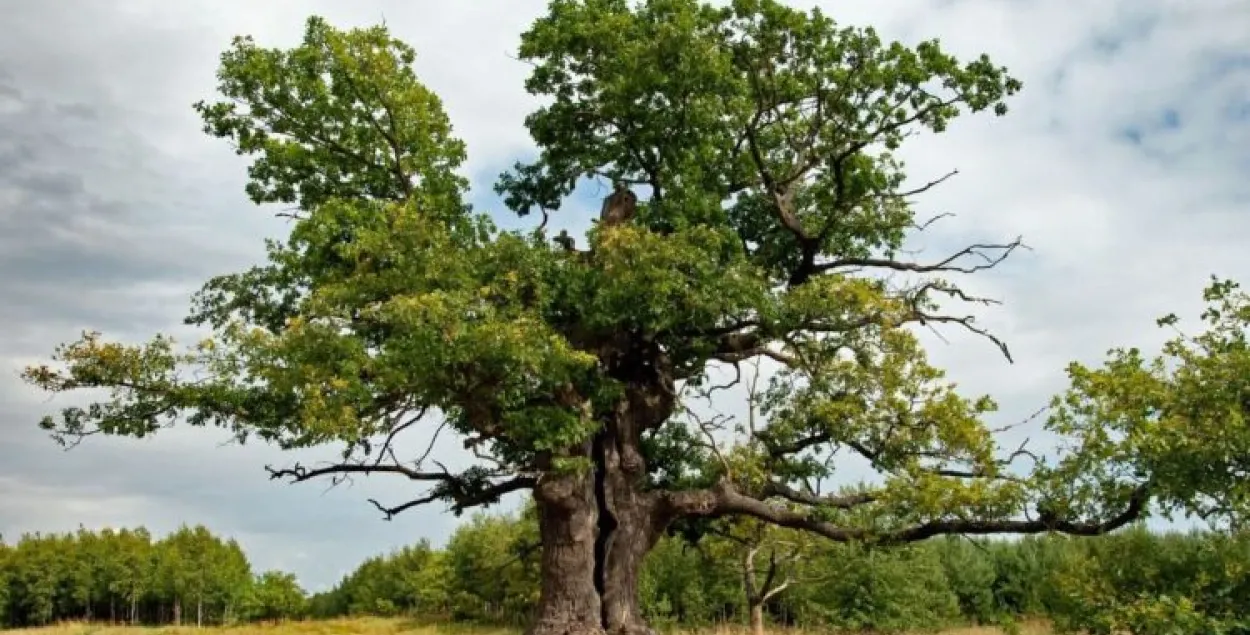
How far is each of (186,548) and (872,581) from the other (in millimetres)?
58674

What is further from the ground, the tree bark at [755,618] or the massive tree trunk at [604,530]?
the massive tree trunk at [604,530]

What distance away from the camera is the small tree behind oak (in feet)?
60.8

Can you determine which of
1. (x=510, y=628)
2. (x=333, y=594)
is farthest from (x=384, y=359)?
(x=333, y=594)

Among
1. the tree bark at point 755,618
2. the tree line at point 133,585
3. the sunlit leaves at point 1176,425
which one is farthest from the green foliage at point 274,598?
the sunlit leaves at point 1176,425

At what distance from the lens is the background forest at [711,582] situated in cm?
1655

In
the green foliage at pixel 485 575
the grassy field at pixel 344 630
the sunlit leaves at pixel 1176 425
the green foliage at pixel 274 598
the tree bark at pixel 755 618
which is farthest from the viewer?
the green foliage at pixel 274 598

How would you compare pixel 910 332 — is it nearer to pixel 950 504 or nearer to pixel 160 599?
pixel 950 504

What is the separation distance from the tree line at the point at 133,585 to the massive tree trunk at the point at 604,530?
5776cm

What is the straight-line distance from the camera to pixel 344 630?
45.4 metres

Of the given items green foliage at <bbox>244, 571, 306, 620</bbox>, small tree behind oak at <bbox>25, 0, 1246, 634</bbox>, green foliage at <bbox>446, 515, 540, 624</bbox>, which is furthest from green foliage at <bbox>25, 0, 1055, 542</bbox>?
green foliage at <bbox>244, 571, 306, 620</bbox>

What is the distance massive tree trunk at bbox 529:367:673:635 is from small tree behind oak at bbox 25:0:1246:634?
0.05 metres

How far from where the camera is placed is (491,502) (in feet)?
77.3

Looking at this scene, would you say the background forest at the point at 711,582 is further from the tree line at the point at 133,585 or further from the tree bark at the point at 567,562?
the tree bark at the point at 567,562

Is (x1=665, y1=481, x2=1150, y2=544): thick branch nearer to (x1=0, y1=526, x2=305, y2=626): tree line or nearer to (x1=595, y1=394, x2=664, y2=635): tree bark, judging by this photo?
(x1=595, y1=394, x2=664, y2=635): tree bark
